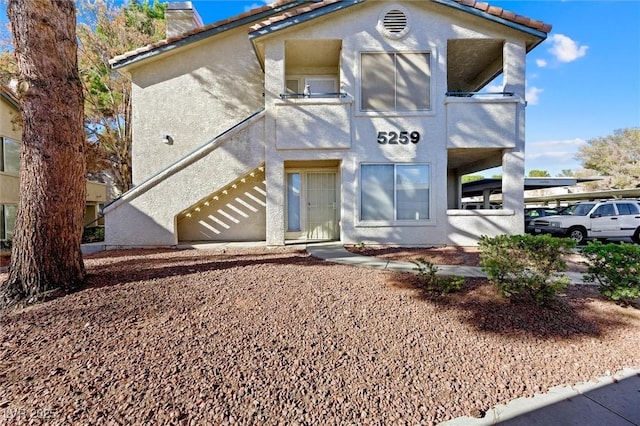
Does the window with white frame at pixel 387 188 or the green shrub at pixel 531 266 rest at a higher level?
the window with white frame at pixel 387 188

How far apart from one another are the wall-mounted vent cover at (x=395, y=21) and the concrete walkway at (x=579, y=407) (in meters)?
9.86

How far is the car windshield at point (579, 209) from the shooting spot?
13.2 metres

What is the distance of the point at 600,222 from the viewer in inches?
507

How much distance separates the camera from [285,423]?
2.35m

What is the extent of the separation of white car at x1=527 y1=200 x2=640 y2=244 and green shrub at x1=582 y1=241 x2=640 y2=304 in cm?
990

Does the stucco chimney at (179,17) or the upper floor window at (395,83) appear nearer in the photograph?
the upper floor window at (395,83)

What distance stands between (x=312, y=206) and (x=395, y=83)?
16.6ft

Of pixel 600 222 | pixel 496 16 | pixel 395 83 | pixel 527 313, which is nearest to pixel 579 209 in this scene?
pixel 600 222

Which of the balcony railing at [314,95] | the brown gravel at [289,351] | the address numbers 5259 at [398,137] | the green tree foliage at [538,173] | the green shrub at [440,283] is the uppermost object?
the green tree foliage at [538,173]

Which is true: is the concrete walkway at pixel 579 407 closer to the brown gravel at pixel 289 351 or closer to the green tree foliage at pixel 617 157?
the brown gravel at pixel 289 351

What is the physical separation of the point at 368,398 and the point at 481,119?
9.55 m

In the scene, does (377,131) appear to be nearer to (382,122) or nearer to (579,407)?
(382,122)

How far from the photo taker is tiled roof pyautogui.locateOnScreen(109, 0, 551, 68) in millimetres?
9039

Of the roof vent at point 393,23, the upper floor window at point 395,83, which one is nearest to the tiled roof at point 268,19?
the roof vent at point 393,23
